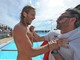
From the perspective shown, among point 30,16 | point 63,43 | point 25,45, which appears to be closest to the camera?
point 63,43

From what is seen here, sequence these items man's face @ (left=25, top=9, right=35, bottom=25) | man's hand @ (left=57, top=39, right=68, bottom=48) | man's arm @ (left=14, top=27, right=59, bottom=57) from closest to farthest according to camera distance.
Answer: man's hand @ (left=57, top=39, right=68, bottom=48) < man's arm @ (left=14, top=27, right=59, bottom=57) < man's face @ (left=25, top=9, right=35, bottom=25)

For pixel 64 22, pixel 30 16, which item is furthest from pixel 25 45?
pixel 64 22

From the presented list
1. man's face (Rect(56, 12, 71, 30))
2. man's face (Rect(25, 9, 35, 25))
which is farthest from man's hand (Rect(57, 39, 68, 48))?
man's face (Rect(25, 9, 35, 25))

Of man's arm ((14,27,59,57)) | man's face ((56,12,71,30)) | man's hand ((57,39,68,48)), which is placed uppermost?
man's face ((56,12,71,30))

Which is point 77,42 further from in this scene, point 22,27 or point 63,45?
point 22,27

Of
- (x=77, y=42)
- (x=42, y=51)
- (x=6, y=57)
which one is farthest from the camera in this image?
(x=6, y=57)

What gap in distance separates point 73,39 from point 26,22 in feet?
3.09

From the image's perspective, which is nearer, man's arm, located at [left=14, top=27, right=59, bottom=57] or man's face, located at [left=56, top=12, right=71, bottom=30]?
man's face, located at [left=56, top=12, right=71, bottom=30]

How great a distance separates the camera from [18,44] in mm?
2004

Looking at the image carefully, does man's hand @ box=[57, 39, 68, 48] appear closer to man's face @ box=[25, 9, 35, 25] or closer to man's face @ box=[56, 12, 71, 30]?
man's face @ box=[56, 12, 71, 30]

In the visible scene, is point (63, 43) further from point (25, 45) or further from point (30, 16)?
point (30, 16)

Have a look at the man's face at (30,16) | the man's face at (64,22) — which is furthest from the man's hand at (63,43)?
the man's face at (30,16)

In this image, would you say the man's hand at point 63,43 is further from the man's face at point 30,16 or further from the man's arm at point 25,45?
the man's face at point 30,16

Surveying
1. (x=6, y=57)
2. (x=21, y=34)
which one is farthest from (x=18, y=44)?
(x=6, y=57)
